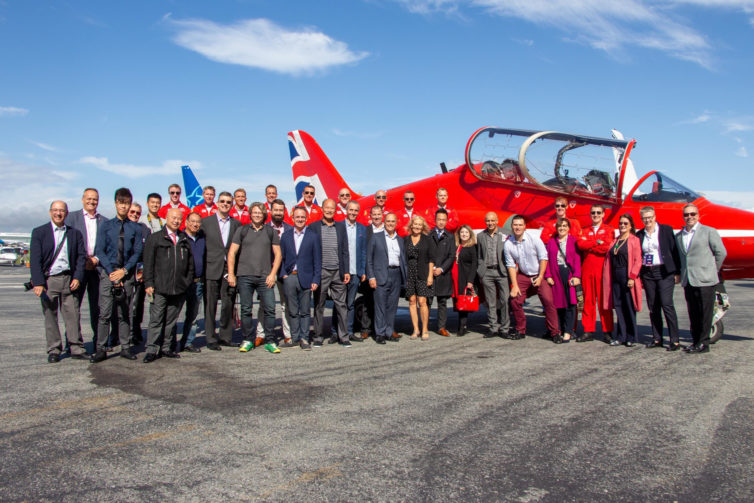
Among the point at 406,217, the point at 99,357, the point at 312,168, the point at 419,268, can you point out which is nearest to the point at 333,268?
the point at 419,268

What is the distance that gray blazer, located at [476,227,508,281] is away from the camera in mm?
8281

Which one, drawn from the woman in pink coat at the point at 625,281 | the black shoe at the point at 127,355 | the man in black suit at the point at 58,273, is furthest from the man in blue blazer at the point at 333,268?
the woman in pink coat at the point at 625,281

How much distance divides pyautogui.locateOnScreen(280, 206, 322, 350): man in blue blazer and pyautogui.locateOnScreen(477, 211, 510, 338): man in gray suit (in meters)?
2.80

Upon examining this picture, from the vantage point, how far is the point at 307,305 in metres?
7.36

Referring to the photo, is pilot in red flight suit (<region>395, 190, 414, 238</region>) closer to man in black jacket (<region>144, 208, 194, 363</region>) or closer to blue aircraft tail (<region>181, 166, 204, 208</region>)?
man in black jacket (<region>144, 208, 194, 363</region>)

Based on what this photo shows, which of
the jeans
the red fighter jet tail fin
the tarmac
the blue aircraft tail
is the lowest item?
the tarmac

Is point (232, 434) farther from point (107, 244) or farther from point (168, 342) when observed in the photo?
point (107, 244)

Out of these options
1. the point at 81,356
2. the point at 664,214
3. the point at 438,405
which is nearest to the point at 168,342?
the point at 81,356

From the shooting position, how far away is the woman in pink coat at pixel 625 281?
7.29 m

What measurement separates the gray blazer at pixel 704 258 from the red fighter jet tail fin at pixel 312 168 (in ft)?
29.7

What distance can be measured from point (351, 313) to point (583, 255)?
3.98 meters

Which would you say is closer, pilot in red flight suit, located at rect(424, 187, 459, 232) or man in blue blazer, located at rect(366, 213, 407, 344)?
man in blue blazer, located at rect(366, 213, 407, 344)

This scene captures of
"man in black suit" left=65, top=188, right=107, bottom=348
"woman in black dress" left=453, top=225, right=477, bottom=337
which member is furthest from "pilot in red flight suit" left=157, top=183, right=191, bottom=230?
"woman in black dress" left=453, top=225, right=477, bottom=337

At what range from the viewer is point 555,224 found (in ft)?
26.6
